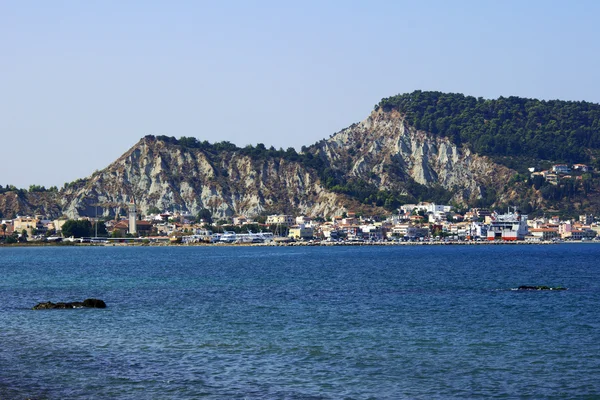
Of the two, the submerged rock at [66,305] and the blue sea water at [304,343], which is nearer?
the blue sea water at [304,343]

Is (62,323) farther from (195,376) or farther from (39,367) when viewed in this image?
(195,376)

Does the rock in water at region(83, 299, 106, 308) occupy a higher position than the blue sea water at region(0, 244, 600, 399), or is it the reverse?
the rock in water at region(83, 299, 106, 308)

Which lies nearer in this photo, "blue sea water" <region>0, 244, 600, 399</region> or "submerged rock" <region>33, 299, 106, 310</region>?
"blue sea water" <region>0, 244, 600, 399</region>

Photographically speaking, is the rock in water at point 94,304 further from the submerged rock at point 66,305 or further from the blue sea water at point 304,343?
the blue sea water at point 304,343

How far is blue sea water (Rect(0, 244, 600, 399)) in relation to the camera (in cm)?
2756

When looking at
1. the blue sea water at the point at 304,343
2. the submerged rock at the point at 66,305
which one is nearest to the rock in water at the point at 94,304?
the submerged rock at the point at 66,305

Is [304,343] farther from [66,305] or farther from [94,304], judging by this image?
[66,305]

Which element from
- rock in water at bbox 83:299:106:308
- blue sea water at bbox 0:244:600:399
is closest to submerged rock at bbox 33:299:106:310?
rock in water at bbox 83:299:106:308

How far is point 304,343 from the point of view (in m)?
36.0

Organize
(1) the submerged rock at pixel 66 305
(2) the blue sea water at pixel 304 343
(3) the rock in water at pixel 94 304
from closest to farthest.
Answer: (2) the blue sea water at pixel 304 343
(1) the submerged rock at pixel 66 305
(3) the rock in water at pixel 94 304

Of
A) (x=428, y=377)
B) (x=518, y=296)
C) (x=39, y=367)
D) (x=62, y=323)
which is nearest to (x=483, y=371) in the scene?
(x=428, y=377)

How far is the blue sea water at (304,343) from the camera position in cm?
2756

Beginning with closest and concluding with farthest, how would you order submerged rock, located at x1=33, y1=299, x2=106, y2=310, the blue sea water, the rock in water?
the blue sea water < submerged rock, located at x1=33, y1=299, x2=106, y2=310 < the rock in water

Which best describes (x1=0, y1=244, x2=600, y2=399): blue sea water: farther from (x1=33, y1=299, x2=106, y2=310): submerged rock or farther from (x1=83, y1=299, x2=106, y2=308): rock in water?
(x1=33, y1=299, x2=106, y2=310): submerged rock
